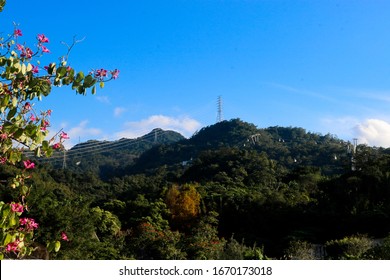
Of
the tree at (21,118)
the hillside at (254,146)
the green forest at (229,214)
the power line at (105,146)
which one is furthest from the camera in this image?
the power line at (105,146)

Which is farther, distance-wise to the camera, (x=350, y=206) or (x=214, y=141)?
(x=214, y=141)

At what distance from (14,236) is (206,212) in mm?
23745

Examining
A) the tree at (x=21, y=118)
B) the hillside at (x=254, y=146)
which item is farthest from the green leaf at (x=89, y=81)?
the hillside at (x=254, y=146)

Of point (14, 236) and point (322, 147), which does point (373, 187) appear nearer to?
point (14, 236)

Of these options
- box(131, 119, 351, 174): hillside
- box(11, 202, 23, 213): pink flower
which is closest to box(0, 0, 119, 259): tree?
box(11, 202, 23, 213): pink flower

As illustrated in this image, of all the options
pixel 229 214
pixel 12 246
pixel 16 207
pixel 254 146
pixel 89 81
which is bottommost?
pixel 12 246

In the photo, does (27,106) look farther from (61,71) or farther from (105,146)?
(105,146)

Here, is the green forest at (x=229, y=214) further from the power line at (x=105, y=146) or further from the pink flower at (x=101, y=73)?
the power line at (x=105, y=146)

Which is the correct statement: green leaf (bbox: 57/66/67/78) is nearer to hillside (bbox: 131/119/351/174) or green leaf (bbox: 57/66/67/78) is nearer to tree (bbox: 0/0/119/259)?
tree (bbox: 0/0/119/259)

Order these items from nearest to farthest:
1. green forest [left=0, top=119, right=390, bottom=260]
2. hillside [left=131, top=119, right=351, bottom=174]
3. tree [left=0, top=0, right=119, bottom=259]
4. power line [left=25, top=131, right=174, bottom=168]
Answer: tree [left=0, top=0, right=119, bottom=259] → green forest [left=0, top=119, right=390, bottom=260] → hillside [left=131, top=119, right=351, bottom=174] → power line [left=25, top=131, right=174, bottom=168]

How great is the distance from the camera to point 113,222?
2056cm

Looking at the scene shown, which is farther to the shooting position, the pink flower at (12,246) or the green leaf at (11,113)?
the pink flower at (12,246)

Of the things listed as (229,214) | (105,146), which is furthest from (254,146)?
(105,146)
